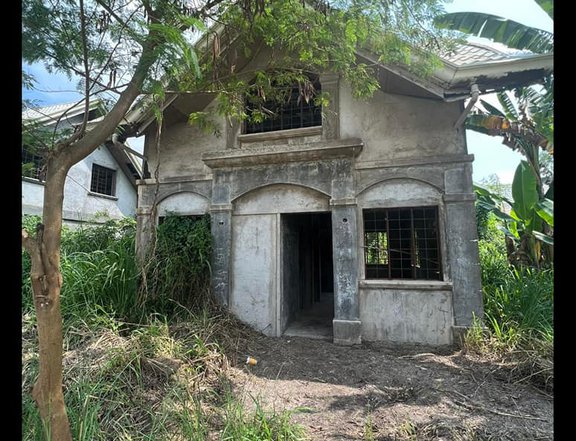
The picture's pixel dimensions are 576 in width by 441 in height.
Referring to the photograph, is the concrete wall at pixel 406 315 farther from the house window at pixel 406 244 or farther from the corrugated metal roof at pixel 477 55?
the corrugated metal roof at pixel 477 55

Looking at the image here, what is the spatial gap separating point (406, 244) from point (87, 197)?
47.8 feet

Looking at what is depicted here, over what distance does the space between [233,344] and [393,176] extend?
16.4ft

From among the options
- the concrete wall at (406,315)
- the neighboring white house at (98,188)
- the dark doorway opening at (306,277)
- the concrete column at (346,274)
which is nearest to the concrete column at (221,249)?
the dark doorway opening at (306,277)

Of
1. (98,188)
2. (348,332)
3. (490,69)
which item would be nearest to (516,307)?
(348,332)

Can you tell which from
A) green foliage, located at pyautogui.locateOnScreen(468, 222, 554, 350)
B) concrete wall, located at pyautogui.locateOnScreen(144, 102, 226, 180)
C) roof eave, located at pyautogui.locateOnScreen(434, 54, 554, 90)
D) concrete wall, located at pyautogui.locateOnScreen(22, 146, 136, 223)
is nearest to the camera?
roof eave, located at pyautogui.locateOnScreen(434, 54, 554, 90)

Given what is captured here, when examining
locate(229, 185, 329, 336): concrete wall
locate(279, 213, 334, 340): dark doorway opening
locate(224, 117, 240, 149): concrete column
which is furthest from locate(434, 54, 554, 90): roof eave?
locate(224, 117, 240, 149): concrete column

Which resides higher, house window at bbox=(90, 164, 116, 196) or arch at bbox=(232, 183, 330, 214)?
house window at bbox=(90, 164, 116, 196)

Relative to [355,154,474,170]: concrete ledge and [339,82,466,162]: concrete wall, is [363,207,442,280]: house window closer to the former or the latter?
[355,154,474,170]: concrete ledge

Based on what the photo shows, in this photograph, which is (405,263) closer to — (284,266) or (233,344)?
(284,266)

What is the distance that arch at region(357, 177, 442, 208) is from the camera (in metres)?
6.70

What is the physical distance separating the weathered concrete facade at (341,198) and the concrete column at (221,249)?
26 millimetres

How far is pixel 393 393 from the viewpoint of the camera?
4430 mm

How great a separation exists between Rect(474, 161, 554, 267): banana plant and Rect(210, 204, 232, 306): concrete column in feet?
23.9

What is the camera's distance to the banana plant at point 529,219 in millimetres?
7367
